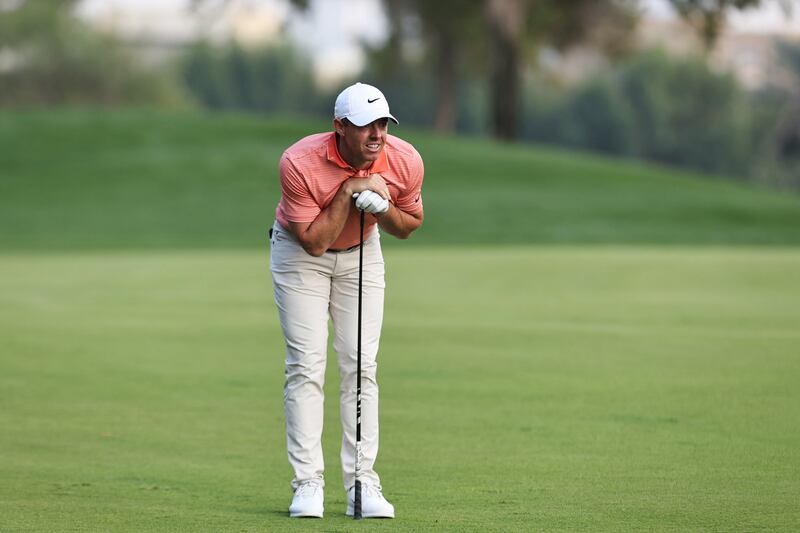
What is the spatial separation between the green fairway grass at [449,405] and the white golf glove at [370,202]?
130 centimetres

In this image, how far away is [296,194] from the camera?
6727 mm

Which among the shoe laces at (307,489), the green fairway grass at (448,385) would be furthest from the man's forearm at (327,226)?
the green fairway grass at (448,385)

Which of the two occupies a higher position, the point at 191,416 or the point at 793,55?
the point at 793,55

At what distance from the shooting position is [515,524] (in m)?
6.57

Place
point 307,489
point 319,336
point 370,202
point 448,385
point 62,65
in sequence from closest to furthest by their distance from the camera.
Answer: point 370,202 → point 307,489 → point 319,336 → point 448,385 → point 62,65

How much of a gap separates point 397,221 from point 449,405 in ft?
12.0

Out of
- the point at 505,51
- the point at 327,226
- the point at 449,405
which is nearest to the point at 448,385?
the point at 449,405

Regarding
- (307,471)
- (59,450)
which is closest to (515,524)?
(307,471)

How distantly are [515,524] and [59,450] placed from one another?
314cm

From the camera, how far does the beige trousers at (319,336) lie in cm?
693

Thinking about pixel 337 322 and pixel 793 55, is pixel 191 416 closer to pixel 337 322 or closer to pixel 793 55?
pixel 337 322

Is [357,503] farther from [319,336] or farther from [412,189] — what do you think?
[412,189]

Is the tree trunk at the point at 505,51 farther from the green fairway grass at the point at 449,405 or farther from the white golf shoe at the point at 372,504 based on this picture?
the white golf shoe at the point at 372,504

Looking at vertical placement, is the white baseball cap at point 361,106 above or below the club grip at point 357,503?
above
